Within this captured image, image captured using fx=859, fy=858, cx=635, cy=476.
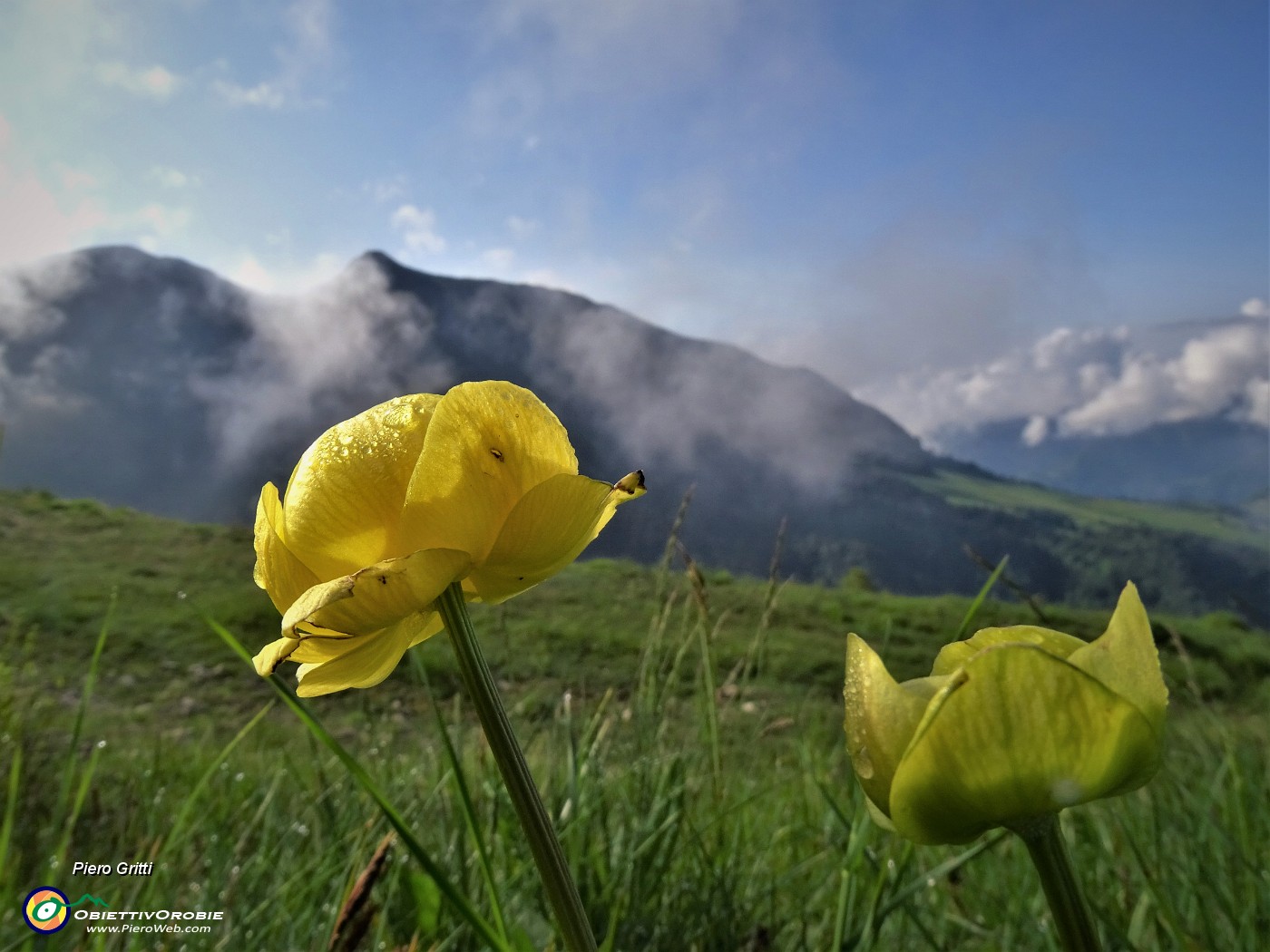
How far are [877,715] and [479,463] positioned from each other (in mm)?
183

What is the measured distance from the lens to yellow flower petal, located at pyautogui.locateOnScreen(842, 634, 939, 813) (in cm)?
26

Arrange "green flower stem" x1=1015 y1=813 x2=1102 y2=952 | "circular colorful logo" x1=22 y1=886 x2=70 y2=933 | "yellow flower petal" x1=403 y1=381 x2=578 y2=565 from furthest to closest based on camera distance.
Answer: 1. "circular colorful logo" x1=22 y1=886 x2=70 y2=933
2. "yellow flower petal" x1=403 y1=381 x2=578 y2=565
3. "green flower stem" x1=1015 y1=813 x2=1102 y2=952

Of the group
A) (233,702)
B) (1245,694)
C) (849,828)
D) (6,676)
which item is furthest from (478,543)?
(1245,694)

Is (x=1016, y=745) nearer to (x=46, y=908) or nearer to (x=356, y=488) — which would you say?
(x=356, y=488)

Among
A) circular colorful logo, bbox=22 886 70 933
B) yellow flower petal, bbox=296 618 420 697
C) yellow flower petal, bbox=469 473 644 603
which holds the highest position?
yellow flower petal, bbox=469 473 644 603

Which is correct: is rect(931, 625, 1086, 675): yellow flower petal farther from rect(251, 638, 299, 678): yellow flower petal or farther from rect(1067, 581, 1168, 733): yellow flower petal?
rect(251, 638, 299, 678): yellow flower petal

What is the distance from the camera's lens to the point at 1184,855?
3.06 feet

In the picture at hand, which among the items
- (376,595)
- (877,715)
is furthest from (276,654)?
(877,715)

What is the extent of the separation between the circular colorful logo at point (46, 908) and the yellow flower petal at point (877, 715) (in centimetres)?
83

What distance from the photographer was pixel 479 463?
35cm

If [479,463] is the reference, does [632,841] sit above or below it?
below

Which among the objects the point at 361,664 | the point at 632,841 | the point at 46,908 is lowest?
the point at 46,908

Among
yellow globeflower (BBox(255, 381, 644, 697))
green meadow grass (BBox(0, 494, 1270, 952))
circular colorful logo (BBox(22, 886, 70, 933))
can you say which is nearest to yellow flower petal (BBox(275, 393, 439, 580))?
yellow globeflower (BBox(255, 381, 644, 697))

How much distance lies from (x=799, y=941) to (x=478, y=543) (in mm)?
657
